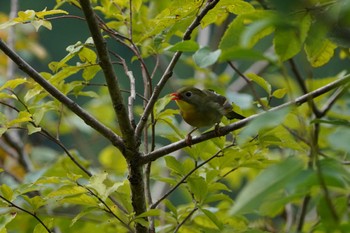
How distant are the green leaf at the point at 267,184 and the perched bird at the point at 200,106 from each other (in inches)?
46.8

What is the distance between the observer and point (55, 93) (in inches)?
63.2

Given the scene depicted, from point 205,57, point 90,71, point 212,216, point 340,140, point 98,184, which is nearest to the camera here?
point 340,140

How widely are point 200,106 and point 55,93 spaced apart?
778 mm

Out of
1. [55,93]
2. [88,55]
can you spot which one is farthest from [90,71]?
[55,93]

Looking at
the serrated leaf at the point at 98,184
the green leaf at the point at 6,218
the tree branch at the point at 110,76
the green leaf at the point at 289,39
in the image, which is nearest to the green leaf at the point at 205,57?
the green leaf at the point at 289,39

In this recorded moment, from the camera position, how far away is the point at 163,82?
1648 mm

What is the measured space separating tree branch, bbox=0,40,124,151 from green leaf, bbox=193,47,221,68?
607mm

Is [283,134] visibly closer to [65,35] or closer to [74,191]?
[74,191]

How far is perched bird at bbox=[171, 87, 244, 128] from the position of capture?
2158 millimetres

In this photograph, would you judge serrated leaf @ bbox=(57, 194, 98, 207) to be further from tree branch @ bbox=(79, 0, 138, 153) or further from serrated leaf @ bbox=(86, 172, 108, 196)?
tree branch @ bbox=(79, 0, 138, 153)

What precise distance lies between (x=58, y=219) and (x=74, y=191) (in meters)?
0.55

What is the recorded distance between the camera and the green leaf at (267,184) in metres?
0.80

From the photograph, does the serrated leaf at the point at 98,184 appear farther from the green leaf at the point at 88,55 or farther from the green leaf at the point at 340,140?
the green leaf at the point at 340,140

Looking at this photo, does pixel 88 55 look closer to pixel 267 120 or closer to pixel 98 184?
pixel 98 184
